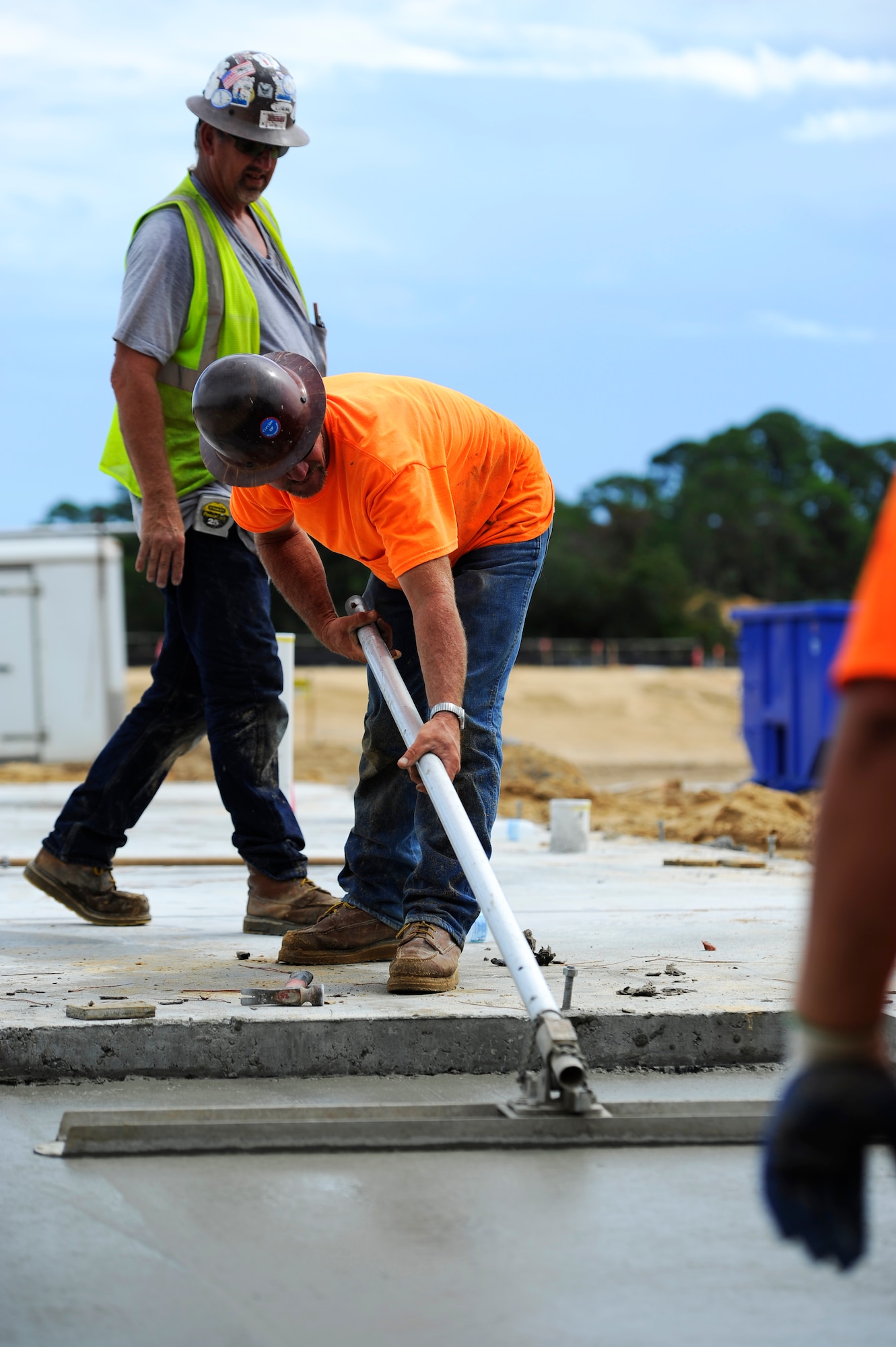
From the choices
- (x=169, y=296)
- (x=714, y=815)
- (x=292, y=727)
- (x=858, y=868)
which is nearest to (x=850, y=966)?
(x=858, y=868)

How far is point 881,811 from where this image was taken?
1.09 meters

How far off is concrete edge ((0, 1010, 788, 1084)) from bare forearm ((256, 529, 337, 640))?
1119 millimetres

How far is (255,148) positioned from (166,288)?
0.46 metres

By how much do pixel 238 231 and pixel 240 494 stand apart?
1016mm

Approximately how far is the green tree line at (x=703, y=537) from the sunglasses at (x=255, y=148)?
41792 millimetres

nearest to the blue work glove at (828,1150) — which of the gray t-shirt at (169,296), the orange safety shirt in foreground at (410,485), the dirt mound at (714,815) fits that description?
the orange safety shirt in foreground at (410,485)

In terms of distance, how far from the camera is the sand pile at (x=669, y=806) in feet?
27.8

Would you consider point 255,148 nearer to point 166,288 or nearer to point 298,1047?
point 166,288

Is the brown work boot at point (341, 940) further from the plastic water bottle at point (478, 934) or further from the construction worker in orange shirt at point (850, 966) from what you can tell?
the construction worker in orange shirt at point (850, 966)

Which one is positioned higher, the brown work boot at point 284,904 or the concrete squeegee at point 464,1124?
the concrete squeegee at point 464,1124

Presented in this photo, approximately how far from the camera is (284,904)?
406 cm

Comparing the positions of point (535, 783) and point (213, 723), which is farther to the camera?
point (535, 783)

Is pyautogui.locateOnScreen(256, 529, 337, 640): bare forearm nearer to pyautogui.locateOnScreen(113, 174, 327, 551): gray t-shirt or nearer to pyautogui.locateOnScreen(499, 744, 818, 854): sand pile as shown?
pyautogui.locateOnScreen(113, 174, 327, 551): gray t-shirt

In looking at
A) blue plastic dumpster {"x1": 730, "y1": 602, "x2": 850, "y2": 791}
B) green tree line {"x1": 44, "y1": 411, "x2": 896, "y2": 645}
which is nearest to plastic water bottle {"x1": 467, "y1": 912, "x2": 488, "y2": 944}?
blue plastic dumpster {"x1": 730, "y1": 602, "x2": 850, "y2": 791}
